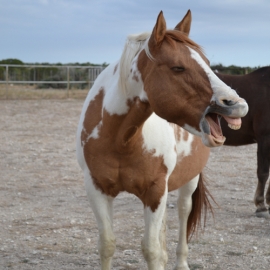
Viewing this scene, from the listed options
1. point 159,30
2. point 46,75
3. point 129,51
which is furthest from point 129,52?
point 46,75

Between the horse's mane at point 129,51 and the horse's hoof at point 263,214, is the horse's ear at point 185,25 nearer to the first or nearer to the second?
the horse's mane at point 129,51

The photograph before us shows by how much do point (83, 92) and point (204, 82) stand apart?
1814 centimetres

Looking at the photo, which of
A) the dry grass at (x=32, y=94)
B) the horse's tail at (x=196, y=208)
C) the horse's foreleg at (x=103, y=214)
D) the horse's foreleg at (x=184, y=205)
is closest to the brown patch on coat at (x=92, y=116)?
the horse's foreleg at (x=103, y=214)

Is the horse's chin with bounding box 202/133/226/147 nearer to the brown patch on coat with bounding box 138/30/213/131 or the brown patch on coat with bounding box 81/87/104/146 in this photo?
the brown patch on coat with bounding box 138/30/213/131

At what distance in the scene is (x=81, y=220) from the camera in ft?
17.3

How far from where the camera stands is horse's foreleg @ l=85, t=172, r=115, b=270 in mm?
3262

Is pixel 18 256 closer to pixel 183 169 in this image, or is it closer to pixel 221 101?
pixel 183 169

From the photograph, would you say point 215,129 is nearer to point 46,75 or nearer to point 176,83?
point 176,83

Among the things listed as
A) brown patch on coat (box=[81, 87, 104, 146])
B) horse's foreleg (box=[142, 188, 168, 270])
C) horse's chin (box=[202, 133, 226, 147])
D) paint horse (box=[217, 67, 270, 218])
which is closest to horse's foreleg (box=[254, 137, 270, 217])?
paint horse (box=[217, 67, 270, 218])

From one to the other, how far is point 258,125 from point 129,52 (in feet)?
Answer: 10.5

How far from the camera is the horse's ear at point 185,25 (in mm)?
2930

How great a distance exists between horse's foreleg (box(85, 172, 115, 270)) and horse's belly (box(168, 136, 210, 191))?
0.50 metres

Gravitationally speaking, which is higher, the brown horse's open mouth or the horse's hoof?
the brown horse's open mouth

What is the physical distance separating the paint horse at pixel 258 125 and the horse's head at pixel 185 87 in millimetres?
3198
